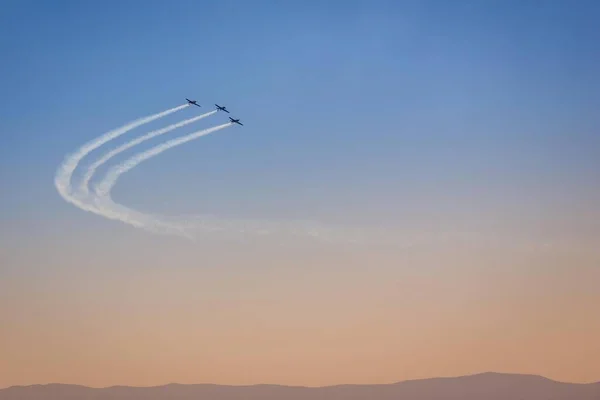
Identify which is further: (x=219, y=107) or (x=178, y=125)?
(x=219, y=107)

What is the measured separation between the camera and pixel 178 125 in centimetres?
14588

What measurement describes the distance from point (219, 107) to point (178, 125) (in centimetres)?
1406

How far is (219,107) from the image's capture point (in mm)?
157250
